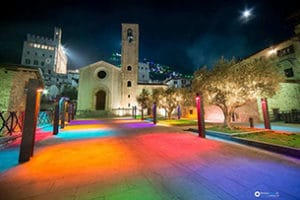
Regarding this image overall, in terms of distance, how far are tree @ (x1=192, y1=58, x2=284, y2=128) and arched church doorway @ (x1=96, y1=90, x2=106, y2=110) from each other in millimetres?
26385

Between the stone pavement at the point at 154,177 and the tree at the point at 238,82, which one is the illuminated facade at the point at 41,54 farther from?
the stone pavement at the point at 154,177

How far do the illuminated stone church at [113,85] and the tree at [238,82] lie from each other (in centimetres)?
2401

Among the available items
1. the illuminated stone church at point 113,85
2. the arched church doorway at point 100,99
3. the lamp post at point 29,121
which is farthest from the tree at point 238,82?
the arched church doorway at point 100,99

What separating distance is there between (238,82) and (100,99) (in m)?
28.8

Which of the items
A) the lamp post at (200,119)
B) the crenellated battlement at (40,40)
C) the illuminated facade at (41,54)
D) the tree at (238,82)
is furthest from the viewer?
the crenellated battlement at (40,40)

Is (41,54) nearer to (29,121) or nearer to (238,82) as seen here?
(29,121)

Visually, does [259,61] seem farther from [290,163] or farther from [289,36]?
[289,36]

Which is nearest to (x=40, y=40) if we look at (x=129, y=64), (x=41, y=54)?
(x=41, y=54)

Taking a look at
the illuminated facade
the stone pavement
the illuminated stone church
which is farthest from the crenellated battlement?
the stone pavement

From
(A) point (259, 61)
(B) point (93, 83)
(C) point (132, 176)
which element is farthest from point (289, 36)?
(B) point (93, 83)

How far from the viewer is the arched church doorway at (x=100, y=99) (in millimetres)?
30967

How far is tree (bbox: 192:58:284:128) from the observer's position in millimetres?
8141

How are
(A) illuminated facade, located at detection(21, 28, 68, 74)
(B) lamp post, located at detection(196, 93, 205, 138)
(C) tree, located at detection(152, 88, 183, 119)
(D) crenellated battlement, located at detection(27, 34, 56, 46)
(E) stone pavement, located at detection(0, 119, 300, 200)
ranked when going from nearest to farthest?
(E) stone pavement, located at detection(0, 119, 300, 200)
(B) lamp post, located at detection(196, 93, 205, 138)
(C) tree, located at detection(152, 88, 183, 119)
(A) illuminated facade, located at detection(21, 28, 68, 74)
(D) crenellated battlement, located at detection(27, 34, 56, 46)

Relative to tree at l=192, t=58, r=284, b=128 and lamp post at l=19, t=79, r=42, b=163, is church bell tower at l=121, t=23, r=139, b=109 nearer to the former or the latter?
tree at l=192, t=58, r=284, b=128
